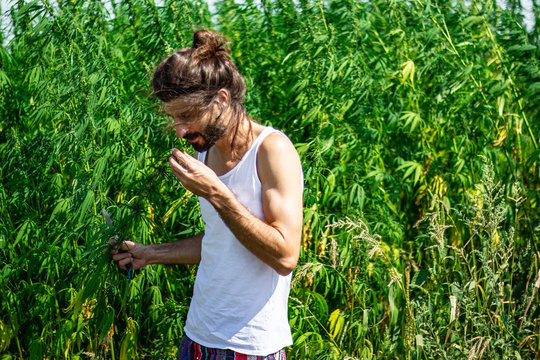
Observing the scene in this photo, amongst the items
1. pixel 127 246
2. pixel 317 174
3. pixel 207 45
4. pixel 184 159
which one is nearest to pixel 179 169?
pixel 184 159

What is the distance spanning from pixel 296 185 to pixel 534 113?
2.32 m

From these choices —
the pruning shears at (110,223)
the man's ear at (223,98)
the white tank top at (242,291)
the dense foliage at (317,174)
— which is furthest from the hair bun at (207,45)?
the dense foliage at (317,174)

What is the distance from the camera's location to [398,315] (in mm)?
2998

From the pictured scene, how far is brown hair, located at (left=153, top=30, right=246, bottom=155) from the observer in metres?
1.67

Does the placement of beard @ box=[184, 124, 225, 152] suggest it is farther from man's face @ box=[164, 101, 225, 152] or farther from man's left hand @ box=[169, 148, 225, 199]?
man's left hand @ box=[169, 148, 225, 199]

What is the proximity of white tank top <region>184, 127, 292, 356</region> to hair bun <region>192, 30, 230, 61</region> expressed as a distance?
10.3 inches

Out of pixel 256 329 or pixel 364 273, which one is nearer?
pixel 256 329

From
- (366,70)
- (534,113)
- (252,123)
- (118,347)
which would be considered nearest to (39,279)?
(118,347)

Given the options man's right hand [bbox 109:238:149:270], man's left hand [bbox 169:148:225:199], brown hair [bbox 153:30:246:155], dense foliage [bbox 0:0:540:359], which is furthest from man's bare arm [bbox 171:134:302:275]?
dense foliage [bbox 0:0:540:359]

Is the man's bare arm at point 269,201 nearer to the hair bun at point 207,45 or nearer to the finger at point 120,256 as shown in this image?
the hair bun at point 207,45

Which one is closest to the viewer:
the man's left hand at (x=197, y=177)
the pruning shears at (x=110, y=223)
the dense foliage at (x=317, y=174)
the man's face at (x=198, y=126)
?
the man's left hand at (x=197, y=177)

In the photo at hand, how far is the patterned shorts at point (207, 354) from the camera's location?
5.64 ft

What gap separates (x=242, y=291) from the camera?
5.66ft

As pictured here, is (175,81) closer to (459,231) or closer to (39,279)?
(39,279)
